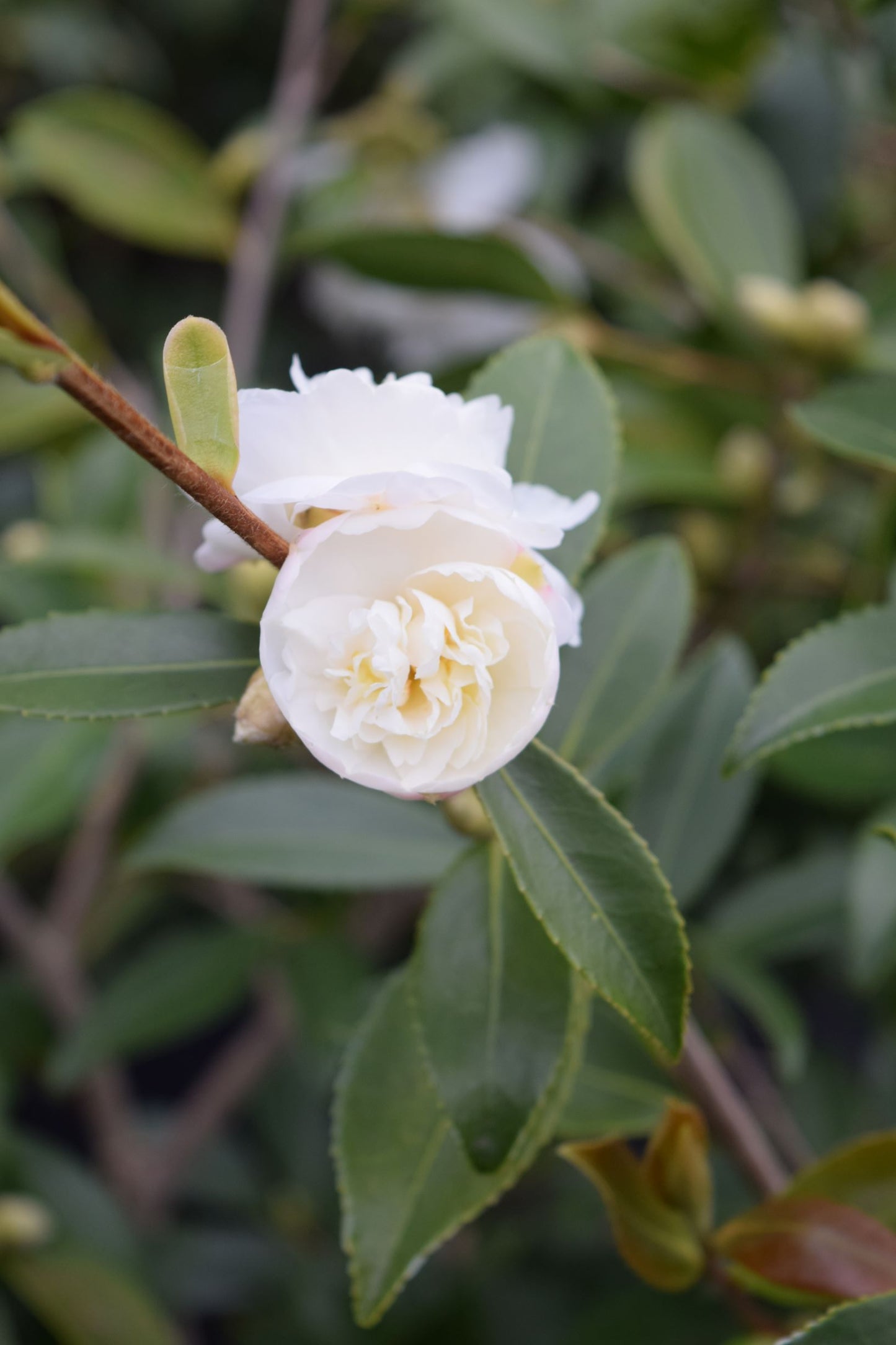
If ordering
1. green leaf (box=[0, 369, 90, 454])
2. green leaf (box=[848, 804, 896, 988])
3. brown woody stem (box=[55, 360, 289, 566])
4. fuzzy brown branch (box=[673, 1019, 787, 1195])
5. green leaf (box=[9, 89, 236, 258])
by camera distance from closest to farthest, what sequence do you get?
brown woody stem (box=[55, 360, 289, 566]) → fuzzy brown branch (box=[673, 1019, 787, 1195]) → green leaf (box=[848, 804, 896, 988]) → green leaf (box=[0, 369, 90, 454]) → green leaf (box=[9, 89, 236, 258])

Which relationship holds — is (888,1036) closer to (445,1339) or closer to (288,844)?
(445,1339)

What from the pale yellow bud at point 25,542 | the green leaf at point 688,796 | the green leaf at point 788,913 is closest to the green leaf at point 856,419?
the green leaf at point 688,796

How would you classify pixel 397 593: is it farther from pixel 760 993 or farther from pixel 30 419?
pixel 30 419

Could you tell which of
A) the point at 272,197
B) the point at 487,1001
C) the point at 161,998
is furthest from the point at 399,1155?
the point at 272,197

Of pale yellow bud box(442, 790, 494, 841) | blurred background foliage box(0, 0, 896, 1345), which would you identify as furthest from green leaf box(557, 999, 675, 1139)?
→ pale yellow bud box(442, 790, 494, 841)

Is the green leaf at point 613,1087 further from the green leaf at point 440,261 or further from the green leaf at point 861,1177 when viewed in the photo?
the green leaf at point 440,261

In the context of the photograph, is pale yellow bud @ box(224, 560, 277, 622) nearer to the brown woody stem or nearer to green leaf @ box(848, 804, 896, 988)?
the brown woody stem
